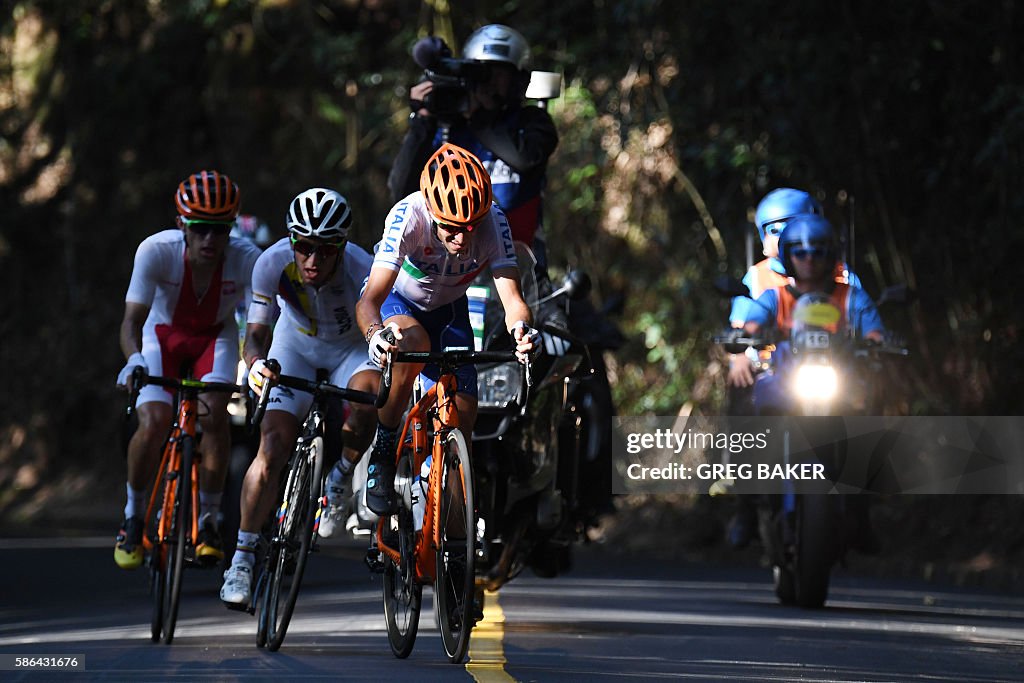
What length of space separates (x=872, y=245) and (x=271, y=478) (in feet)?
32.4

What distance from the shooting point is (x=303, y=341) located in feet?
38.0

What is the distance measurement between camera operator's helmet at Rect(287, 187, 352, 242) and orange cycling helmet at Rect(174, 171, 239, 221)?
115cm

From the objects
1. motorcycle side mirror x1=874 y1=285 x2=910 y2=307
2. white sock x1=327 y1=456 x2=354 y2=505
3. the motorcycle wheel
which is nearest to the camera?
white sock x1=327 y1=456 x2=354 y2=505

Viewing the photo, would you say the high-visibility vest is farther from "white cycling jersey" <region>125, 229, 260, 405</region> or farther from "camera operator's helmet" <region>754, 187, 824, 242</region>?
"white cycling jersey" <region>125, 229, 260, 405</region>

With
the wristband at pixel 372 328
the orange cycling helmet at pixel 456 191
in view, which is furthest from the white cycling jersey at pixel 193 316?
the wristband at pixel 372 328

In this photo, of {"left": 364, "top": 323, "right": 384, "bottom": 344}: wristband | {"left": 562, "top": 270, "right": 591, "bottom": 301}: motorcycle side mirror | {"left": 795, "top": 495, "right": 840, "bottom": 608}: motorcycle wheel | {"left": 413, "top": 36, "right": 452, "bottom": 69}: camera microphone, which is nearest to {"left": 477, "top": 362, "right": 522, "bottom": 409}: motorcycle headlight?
{"left": 562, "top": 270, "right": 591, "bottom": 301}: motorcycle side mirror

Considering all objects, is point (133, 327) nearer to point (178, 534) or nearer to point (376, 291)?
point (178, 534)

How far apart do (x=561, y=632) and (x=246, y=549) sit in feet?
5.64

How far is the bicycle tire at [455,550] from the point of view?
30.9 ft

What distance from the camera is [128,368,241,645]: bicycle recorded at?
1105cm

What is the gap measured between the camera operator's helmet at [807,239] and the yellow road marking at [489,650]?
9.32ft

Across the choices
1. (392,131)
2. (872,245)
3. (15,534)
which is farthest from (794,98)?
(15,534)

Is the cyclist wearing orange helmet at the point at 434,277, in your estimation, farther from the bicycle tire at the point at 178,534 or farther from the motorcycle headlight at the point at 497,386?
the bicycle tire at the point at 178,534

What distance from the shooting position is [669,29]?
21766mm
